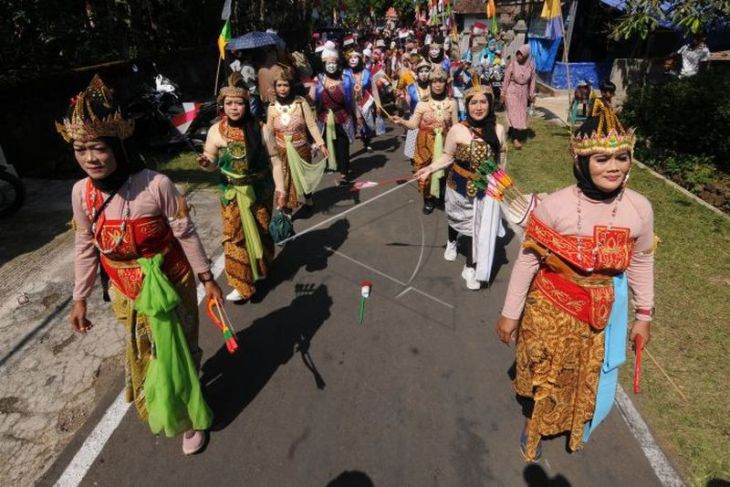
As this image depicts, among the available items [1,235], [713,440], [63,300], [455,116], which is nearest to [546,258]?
[713,440]

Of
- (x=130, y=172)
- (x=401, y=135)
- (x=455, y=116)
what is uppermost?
(x=130, y=172)

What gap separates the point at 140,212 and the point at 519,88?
9.33m

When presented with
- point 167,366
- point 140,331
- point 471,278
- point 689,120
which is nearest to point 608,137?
point 167,366

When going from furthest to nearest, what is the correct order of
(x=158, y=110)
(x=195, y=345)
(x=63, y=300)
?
1. (x=158, y=110)
2. (x=63, y=300)
3. (x=195, y=345)

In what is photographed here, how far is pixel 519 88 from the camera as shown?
399 inches

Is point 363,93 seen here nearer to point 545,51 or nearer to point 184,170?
point 184,170

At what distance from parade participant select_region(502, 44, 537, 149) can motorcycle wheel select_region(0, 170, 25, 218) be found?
30.9 feet

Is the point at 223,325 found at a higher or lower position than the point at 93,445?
higher

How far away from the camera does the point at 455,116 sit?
6492mm

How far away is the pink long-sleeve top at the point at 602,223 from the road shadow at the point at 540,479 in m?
1.26

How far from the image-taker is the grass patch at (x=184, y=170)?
28.4ft

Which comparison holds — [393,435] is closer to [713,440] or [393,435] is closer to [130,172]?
[713,440]

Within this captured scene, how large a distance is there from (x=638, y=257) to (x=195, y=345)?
9.63 ft

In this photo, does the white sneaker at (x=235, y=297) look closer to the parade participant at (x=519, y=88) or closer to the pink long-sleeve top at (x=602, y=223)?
the pink long-sleeve top at (x=602, y=223)
